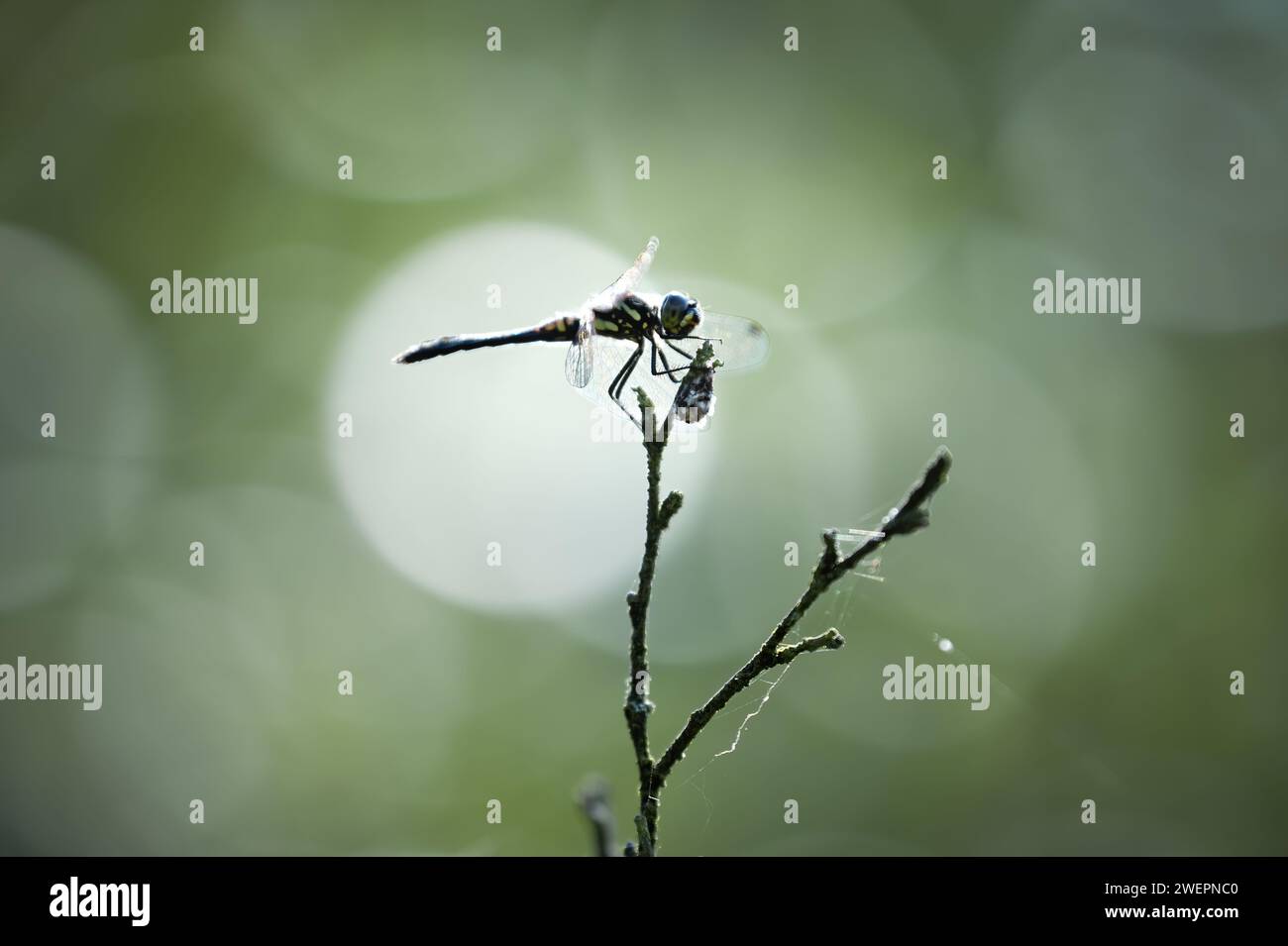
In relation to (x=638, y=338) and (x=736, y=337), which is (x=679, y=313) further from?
(x=736, y=337)

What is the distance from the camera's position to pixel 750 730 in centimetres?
1136

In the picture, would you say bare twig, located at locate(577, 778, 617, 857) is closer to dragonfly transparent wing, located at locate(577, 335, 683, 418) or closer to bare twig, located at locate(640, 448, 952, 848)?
bare twig, located at locate(640, 448, 952, 848)

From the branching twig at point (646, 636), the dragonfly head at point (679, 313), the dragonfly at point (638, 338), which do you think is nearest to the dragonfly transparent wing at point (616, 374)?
the dragonfly at point (638, 338)

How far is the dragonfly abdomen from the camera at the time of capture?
464cm

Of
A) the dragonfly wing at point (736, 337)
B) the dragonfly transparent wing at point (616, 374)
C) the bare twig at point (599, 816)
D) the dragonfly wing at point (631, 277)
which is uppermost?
the dragonfly wing at point (631, 277)

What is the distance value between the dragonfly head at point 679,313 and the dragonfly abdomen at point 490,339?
→ 70 centimetres

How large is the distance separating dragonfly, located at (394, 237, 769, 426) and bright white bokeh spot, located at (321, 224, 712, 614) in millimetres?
8139

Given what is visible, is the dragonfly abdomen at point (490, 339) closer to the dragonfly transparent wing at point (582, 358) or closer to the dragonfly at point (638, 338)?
the dragonfly at point (638, 338)

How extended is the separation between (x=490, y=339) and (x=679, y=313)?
1445mm

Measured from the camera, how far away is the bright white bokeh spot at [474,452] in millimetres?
14656

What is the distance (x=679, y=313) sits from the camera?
156 inches

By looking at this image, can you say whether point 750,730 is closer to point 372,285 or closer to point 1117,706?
point 1117,706
